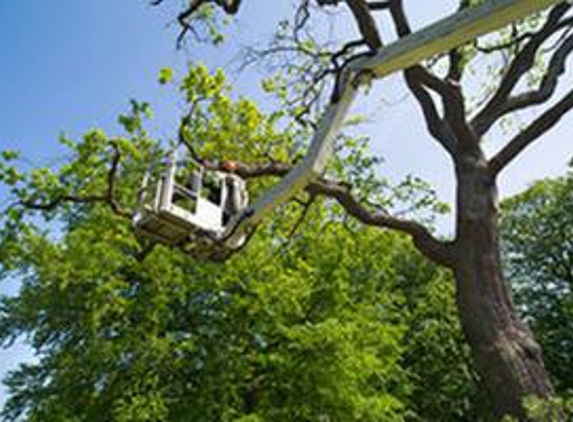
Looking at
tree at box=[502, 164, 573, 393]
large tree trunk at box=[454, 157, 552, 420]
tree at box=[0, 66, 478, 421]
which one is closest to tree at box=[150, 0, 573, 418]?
large tree trunk at box=[454, 157, 552, 420]

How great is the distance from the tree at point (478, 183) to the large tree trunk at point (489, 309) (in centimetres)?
1

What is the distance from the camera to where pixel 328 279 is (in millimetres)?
11516

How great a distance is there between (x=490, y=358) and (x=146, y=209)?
387cm

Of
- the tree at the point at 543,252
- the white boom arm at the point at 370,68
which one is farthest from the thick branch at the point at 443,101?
the tree at the point at 543,252

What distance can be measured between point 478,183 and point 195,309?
7258 millimetres

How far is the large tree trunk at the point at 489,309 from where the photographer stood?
5.19m

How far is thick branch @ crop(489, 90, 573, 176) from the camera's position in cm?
670

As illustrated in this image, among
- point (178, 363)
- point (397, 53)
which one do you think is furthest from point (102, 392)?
point (397, 53)

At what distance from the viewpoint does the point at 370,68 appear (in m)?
5.47

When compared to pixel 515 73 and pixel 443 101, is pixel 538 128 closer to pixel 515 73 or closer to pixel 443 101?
pixel 515 73

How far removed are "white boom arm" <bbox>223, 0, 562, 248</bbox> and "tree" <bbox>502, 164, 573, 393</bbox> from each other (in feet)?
56.0

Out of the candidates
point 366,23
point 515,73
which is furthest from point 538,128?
point 366,23

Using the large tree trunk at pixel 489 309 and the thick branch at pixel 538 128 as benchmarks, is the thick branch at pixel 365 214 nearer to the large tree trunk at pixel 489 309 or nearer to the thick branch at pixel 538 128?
the large tree trunk at pixel 489 309

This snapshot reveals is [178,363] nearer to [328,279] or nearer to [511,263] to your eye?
[328,279]
